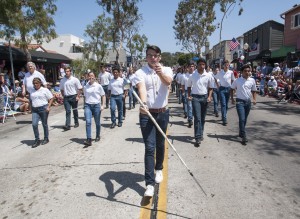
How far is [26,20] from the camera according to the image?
1830 cm

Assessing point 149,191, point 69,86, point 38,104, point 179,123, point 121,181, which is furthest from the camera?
point 179,123

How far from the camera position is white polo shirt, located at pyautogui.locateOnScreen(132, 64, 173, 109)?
14.9 ft

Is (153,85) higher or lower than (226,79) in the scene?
higher

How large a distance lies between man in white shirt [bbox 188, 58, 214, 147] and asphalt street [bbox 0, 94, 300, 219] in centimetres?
44

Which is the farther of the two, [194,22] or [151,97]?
[194,22]

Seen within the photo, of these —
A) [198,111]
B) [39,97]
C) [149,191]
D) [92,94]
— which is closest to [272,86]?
[198,111]

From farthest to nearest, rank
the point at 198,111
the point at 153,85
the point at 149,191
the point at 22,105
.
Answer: the point at 22,105
the point at 198,111
the point at 153,85
the point at 149,191

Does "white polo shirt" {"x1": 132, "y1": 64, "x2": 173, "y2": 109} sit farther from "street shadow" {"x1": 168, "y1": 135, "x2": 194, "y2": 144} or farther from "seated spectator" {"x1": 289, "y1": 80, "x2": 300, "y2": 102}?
"seated spectator" {"x1": 289, "y1": 80, "x2": 300, "y2": 102}

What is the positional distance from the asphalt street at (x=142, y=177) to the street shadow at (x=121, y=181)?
0.05 feet

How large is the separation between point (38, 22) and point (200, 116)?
46.6 ft

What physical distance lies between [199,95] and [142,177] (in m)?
3.22

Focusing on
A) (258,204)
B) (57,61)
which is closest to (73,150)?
(258,204)

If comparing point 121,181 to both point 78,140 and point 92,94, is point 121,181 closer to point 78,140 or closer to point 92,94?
point 92,94

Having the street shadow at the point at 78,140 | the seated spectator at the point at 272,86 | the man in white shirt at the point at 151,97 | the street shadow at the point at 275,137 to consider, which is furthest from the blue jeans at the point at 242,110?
the seated spectator at the point at 272,86
